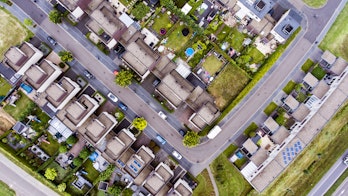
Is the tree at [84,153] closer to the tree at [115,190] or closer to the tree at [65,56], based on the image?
the tree at [115,190]

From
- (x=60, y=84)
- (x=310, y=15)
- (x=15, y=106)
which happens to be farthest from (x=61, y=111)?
(x=310, y=15)

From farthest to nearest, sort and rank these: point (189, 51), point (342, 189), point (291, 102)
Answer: point (342, 189), point (189, 51), point (291, 102)

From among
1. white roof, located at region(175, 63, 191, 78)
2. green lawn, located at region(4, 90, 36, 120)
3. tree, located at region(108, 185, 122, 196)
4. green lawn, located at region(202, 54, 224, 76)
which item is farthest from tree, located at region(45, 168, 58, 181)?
green lawn, located at region(202, 54, 224, 76)

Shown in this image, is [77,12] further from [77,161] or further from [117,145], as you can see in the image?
[77,161]

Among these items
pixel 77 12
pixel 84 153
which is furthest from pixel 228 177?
pixel 77 12

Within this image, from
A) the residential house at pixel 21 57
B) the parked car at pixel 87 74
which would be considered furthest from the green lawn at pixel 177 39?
the residential house at pixel 21 57

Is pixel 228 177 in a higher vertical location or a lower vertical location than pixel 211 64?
lower
